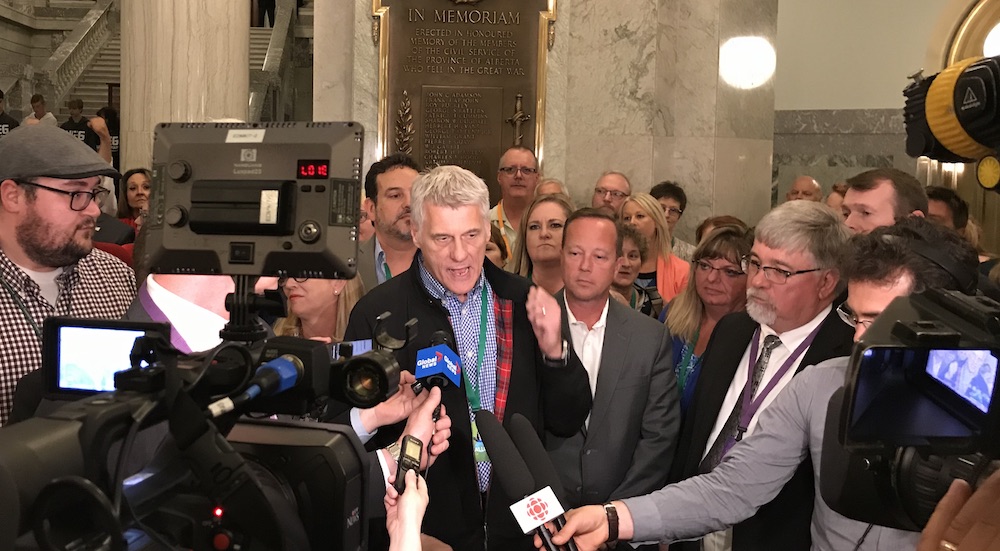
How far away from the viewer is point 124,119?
8.30 metres

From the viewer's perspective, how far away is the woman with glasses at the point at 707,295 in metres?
4.48

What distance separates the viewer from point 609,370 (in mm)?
3865

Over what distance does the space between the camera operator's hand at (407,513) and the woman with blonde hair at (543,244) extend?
3100 mm

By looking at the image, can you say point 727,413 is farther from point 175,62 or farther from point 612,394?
point 175,62

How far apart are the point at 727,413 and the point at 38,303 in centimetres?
232

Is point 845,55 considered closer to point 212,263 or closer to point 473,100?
point 473,100

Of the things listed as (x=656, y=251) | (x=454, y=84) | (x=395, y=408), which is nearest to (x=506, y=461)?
(x=395, y=408)

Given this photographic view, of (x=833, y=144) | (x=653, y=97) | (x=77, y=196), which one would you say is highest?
(x=653, y=97)

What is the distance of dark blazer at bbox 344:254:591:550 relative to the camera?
11.2 ft

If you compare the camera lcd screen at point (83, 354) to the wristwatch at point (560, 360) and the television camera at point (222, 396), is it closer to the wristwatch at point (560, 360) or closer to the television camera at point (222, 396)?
the television camera at point (222, 396)

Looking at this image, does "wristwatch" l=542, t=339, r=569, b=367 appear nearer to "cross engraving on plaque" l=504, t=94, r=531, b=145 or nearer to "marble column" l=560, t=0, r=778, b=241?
"cross engraving on plaque" l=504, t=94, r=531, b=145

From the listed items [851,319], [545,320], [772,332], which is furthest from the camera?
[772,332]

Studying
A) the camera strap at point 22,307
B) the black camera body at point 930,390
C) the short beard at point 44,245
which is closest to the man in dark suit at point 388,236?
the short beard at point 44,245

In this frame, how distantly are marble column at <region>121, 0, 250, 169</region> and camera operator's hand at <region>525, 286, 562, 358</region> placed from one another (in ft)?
17.3
